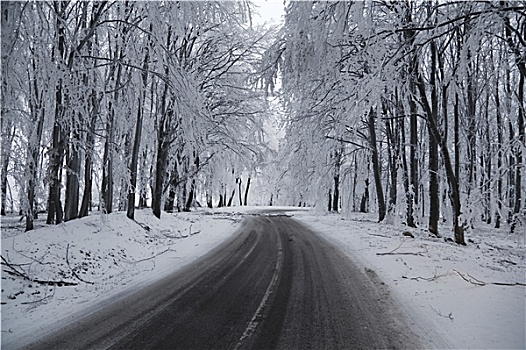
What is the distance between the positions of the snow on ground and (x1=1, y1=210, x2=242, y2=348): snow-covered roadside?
15mm

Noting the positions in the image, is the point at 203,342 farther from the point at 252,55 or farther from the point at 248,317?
the point at 252,55

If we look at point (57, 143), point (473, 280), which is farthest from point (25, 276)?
point (473, 280)

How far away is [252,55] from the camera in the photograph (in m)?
19.4

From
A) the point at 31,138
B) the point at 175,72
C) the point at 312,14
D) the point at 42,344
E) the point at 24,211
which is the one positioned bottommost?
the point at 42,344

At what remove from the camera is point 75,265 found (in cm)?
742

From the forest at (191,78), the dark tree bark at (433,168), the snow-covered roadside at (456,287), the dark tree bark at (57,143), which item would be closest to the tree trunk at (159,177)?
the forest at (191,78)

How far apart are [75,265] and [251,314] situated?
4410 mm

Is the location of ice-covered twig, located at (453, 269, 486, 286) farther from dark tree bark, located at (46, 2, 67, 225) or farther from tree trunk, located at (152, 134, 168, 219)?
tree trunk, located at (152, 134, 168, 219)

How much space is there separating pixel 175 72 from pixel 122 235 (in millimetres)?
5220

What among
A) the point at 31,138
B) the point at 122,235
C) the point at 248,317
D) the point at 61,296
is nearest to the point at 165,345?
the point at 248,317

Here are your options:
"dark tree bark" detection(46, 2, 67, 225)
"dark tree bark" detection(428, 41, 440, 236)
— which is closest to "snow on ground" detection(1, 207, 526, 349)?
"dark tree bark" detection(46, 2, 67, 225)

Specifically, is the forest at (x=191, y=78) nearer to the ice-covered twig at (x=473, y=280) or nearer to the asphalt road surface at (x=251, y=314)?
the ice-covered twig at (x=473, y=280)

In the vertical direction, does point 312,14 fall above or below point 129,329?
above

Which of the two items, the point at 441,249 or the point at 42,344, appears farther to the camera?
the point at 441,249
